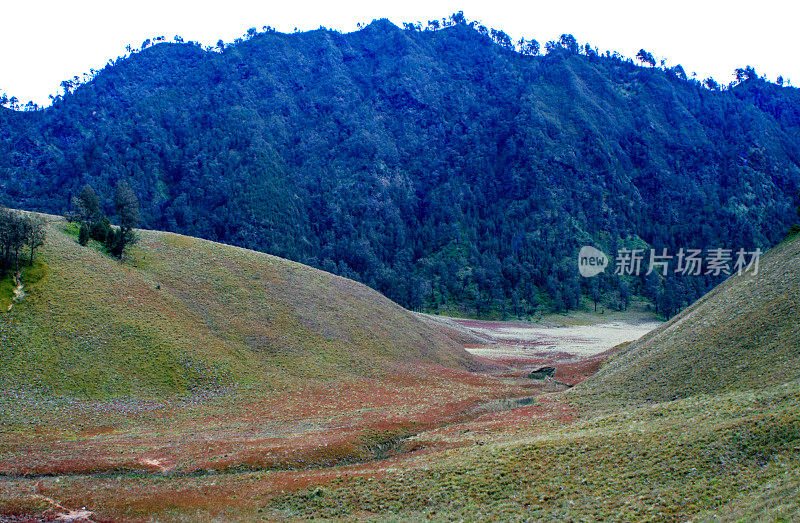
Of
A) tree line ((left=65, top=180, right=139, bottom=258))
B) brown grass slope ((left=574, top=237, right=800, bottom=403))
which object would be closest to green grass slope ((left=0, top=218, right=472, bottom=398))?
tree line ((left=65, top=180, right=139, bottom=258))

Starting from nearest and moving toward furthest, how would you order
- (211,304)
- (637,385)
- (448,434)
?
(448,434)
(637,385)
(211,304)

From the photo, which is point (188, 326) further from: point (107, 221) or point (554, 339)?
point (554, 339)

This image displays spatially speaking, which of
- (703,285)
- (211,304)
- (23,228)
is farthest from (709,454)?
(703,285)

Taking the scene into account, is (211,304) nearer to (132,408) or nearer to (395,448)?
(132,408)

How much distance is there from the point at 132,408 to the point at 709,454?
39610 mm

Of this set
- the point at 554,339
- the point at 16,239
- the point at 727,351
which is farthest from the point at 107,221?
the point at 554,339

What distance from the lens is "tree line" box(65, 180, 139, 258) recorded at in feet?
199

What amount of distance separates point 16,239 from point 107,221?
51.5 feet

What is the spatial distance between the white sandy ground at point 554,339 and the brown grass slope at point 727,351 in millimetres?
42829

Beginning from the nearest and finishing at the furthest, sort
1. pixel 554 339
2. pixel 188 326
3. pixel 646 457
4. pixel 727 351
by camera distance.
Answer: pixel 646 457, pixel 727 351, pixel 188 326, pixel 554 339

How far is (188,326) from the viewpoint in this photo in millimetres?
52062

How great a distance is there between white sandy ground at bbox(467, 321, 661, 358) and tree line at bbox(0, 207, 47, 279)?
216ft

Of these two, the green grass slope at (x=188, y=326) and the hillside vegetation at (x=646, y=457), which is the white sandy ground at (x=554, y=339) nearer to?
the green grass slope at (x=188, y=326)

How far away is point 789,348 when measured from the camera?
30.3 metres
